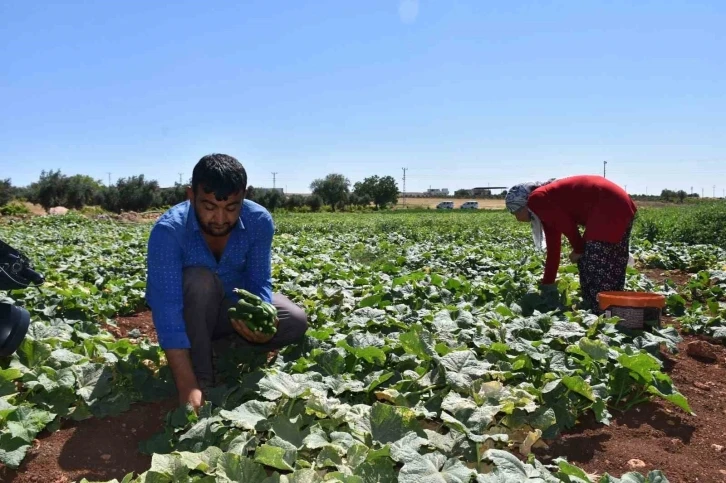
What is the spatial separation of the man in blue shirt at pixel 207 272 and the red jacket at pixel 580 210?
2.77m

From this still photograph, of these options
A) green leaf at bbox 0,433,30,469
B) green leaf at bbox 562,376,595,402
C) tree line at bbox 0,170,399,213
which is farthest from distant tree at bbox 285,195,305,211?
green leaf at bbox 0,433,30,469

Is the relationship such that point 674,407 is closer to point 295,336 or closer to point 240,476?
point 295,336

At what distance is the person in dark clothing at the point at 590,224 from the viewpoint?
5.09m

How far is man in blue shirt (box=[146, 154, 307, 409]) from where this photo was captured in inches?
118

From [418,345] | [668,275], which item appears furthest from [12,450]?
[668,275]

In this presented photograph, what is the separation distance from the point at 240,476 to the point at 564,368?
72.7 inches

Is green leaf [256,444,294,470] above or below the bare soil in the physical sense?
above

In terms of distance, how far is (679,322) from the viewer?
5246mm

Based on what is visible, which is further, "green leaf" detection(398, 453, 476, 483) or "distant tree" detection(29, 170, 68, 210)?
"distant tree" detection(29, 170, 68, 210)

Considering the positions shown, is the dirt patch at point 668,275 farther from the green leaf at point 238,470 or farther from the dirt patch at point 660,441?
the green leaf at point 238,470

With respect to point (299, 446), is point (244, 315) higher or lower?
higher

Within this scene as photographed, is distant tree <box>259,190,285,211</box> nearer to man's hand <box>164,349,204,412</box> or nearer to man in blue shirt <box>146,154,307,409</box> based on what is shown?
man in blue shirt <box>146,154,307,409</box>

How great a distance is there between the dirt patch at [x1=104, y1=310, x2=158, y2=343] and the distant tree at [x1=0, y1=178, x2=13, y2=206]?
45063 mm

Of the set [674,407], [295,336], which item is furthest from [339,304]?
[674,407]
